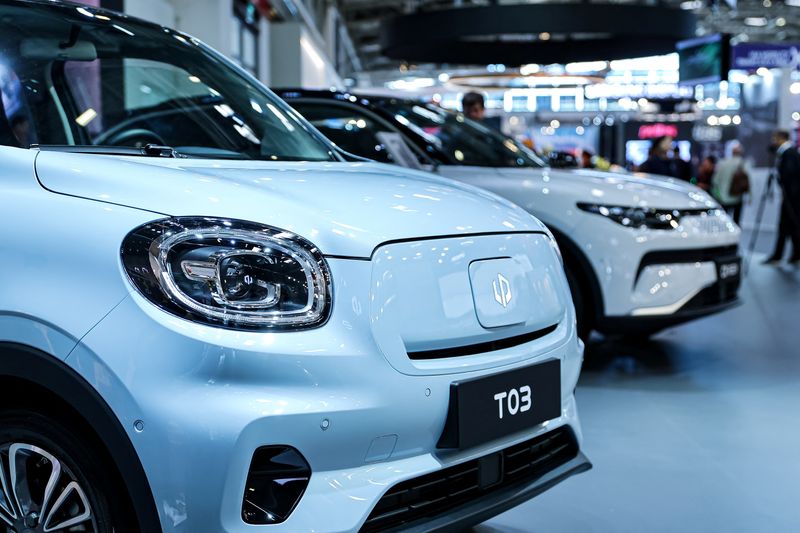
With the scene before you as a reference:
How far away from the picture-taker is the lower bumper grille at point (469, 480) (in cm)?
186

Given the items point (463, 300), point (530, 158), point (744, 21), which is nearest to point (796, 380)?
point (530, 158)

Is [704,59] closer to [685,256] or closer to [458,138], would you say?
[458,138]

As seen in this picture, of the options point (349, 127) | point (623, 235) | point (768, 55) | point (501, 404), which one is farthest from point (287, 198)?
point (768, 55)

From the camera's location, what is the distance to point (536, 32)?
518 inches

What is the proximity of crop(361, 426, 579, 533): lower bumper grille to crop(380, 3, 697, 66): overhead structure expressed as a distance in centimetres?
1152

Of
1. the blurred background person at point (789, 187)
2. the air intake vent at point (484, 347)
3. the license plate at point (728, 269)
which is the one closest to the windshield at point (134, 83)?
the air intake vent at point (484, 347)

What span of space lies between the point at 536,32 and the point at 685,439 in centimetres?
1017

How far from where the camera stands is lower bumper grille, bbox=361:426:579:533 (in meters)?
1.86

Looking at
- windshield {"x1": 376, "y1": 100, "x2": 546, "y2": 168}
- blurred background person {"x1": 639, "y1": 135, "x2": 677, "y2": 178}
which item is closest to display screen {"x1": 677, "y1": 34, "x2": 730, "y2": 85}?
blurred background person {"x1": 639, "y1": 135, "x2": 677, "y2": 178}

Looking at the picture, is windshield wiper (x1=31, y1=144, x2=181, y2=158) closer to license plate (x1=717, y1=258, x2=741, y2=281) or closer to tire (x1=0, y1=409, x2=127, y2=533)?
tire (x1=0, y1=409, x2=127, y2=533)

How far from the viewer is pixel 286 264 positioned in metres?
1.79

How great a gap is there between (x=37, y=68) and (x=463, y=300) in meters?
1.53

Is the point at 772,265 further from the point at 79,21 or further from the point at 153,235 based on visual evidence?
the point at 153,235

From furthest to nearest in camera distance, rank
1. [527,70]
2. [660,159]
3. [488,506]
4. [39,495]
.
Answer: [527,70], [660,159], [488,506], [39,495]
